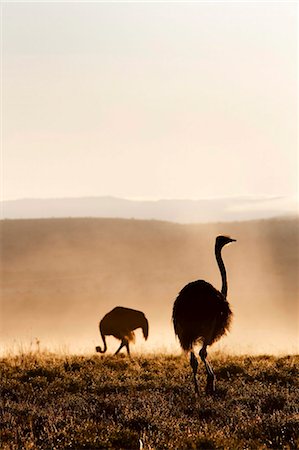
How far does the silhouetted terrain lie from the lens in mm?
56781

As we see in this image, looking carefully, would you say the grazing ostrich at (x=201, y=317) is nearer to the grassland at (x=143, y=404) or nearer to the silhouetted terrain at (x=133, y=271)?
the grassland at (x=143, y=404)

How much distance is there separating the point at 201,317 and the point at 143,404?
219 cm

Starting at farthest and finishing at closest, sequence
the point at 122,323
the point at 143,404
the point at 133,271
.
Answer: the point at 133,271 → the point at 122,323 → the point at 143,404

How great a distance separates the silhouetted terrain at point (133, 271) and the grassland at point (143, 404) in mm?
28016

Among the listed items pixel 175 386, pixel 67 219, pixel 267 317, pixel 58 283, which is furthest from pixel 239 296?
pixel 175 386

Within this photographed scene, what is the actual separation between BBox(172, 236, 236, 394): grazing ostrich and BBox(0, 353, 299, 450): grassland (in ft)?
2.42

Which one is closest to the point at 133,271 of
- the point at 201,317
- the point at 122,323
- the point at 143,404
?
the point at 122,323

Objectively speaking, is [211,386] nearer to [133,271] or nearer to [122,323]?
[122,323]

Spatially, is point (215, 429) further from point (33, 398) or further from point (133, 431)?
point (33, 398)

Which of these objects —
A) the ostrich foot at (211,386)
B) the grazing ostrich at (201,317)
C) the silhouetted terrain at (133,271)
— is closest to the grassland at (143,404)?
the ostrich foot at (211,386)

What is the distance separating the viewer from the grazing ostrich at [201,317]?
13945mm

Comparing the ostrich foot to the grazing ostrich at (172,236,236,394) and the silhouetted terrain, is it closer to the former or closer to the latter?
the grazing ostrich at (172,236,236,394)

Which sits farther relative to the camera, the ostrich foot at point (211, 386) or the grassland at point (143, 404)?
the ostrich foot at point (211, 386)

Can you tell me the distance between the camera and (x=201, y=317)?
549 inches
